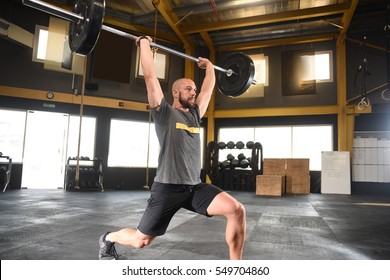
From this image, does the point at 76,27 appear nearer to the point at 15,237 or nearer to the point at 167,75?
the point at 15,237

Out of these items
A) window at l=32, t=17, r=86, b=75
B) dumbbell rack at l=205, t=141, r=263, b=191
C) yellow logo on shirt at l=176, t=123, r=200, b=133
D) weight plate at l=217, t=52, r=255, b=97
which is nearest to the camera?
yellow logo on shirt at l=176, t=123, r=200, b=133

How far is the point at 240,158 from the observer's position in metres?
7.64

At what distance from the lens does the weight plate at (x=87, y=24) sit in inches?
72.9

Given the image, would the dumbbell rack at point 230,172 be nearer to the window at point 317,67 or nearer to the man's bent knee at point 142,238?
the window at point 317,67

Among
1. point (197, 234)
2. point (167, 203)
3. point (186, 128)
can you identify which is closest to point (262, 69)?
point (197, 234)

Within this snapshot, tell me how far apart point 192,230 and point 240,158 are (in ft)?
16.3

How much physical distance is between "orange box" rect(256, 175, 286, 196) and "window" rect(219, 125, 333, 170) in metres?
1.42

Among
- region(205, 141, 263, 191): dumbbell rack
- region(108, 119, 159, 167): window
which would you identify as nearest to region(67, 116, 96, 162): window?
region(108, 119, 159, 167): window

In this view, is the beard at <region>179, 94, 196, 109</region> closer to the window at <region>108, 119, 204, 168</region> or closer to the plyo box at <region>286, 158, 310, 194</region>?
the window at <region>108, 119, 204, 168</region>

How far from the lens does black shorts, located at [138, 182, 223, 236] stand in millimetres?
1518

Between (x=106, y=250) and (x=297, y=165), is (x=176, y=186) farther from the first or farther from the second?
(x=297, y=165)
